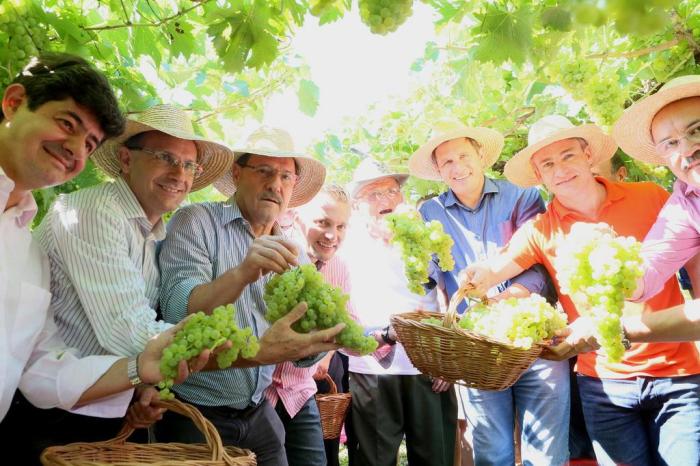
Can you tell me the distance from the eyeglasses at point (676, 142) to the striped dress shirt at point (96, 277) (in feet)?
8.33

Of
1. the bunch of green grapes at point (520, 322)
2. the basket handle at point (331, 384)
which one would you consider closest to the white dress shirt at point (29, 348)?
the bunch of green grapes at point (520, 322)

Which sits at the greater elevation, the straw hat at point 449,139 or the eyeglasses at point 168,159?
the straw hat at point 449,139

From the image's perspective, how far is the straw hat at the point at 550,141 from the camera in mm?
3469

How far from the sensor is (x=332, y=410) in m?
4.27

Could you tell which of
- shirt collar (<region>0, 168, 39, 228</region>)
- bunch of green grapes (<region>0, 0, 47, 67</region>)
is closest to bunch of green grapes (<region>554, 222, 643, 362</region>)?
shirt collar (<region>0, 168, 39, 228</region>)

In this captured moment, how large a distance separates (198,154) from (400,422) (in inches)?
96.2

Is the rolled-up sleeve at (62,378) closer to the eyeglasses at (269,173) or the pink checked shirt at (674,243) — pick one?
the eyeglasses at (269,173)

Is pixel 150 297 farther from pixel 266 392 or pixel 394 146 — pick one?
pixel 394 146

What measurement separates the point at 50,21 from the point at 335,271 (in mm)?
2581

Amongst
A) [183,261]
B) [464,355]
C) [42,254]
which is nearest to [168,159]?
[183,261]

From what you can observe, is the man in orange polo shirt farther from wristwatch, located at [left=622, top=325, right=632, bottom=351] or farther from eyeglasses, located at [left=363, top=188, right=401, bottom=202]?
eyeglasses, located at [left=363, top=188, right=401, bottom=202]

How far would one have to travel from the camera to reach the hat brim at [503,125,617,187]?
11.4 feet

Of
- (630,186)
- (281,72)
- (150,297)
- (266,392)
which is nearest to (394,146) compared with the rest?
(281,72)

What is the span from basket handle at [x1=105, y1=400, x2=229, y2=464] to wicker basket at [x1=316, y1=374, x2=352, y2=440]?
6.94 ft
